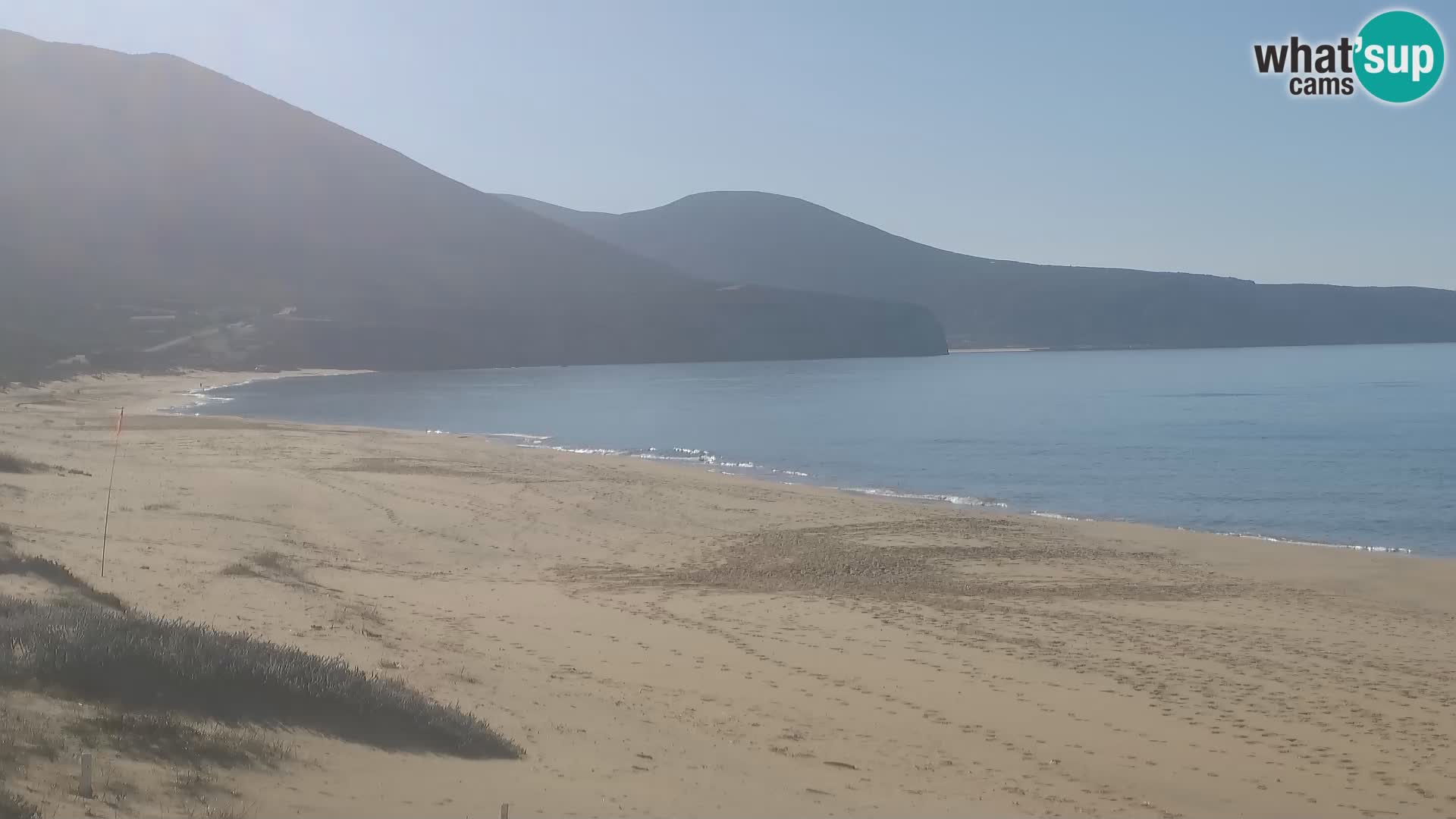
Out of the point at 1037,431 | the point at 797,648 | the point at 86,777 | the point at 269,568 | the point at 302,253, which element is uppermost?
the point at 302,253

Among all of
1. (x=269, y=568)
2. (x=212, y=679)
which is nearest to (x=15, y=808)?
(x=212, y=679)

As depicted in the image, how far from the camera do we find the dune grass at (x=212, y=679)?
514cm

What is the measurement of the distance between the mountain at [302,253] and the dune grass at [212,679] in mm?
93484

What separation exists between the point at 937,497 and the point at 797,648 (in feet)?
49.7

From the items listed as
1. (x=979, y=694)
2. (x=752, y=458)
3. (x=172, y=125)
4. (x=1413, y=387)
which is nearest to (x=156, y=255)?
(x=172, y=125)

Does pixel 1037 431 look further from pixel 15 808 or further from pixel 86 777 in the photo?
pixel 15 808

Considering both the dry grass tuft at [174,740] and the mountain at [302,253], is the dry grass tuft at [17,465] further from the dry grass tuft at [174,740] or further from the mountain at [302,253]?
the mountain at [302,253]

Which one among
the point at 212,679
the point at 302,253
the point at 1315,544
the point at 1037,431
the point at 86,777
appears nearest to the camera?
the point at 86,777

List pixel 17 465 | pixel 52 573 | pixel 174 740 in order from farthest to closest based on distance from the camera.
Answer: pixel 17 465 → pixel 52 573 → pixel 174 740

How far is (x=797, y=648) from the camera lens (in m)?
10.2

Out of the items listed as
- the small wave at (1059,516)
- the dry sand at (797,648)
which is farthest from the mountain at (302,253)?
the dry sand at (797,648)

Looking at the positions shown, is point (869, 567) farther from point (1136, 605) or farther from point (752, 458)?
point (752, 458)

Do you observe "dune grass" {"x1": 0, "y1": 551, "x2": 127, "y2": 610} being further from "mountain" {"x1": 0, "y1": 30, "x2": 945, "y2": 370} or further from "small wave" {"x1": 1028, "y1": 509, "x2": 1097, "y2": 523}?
"mountain" {"x1": 0, "y1": 30, "x2": 945, "y2": 370}

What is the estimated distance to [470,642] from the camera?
9.38m
